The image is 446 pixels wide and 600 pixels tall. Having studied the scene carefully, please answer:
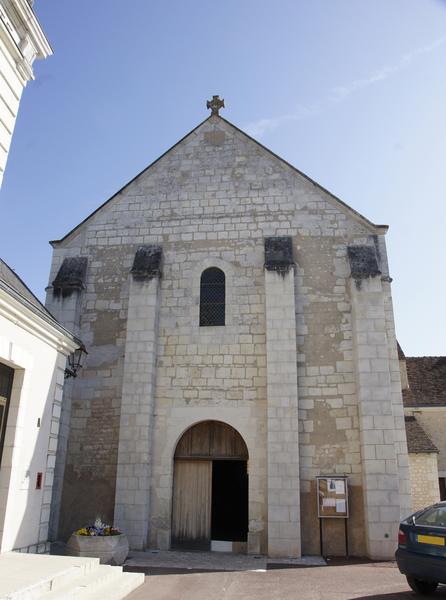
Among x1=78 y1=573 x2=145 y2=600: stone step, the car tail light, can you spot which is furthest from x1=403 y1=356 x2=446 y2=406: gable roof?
x1=78 y1=573 x2=145 y2=600: stone step

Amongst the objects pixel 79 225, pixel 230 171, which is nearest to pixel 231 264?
pixel 230 171

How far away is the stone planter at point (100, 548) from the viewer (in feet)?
27.3

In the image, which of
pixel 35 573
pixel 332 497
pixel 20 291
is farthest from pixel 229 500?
pixel 20 291

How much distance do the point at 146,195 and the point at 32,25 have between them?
661cm

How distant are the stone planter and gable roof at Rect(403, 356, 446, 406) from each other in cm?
1334

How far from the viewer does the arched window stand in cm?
1176

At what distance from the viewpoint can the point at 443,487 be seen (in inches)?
706

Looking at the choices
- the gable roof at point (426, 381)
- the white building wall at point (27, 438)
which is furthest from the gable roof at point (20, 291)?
the gable roof at point (426, 381)

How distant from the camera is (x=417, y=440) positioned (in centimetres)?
1656

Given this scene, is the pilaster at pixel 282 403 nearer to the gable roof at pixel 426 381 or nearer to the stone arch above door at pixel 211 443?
the stone arch above door at pixel 211 443

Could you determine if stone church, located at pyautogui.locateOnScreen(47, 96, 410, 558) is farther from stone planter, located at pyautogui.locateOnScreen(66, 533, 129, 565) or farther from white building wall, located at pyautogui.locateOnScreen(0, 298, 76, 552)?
white building wall, located at pyautogui.locateOnScreen(0, 298, 76, 552)

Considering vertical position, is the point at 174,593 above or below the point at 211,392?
below

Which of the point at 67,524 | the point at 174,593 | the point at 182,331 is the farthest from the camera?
the point at 182,331

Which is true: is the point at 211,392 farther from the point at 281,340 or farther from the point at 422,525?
the point at 422,525
